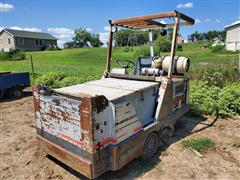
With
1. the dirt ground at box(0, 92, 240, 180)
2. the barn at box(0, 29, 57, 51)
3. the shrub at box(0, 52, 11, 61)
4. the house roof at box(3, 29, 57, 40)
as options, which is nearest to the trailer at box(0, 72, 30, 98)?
the dirt ground at box(0, 92, 240, 180)

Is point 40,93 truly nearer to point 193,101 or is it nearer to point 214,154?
point 214,154

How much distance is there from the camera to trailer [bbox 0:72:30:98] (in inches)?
316

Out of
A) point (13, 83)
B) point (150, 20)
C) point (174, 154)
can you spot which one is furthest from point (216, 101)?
point (13, 83)

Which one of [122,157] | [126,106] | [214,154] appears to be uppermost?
[126,106]

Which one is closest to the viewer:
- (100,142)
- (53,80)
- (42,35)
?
(100,142)

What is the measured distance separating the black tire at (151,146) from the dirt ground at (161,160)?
0.34 ft

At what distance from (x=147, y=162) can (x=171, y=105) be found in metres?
1.17

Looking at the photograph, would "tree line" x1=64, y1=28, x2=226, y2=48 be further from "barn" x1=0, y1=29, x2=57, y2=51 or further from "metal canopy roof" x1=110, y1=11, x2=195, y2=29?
"barn" x1=0, y1=29, x2=57, y2=51

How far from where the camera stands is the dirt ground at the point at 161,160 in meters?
3.25

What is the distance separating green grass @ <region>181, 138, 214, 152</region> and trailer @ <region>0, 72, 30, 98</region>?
6931 millimetres

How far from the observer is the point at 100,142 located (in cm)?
269

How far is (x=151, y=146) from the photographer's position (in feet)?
12.1

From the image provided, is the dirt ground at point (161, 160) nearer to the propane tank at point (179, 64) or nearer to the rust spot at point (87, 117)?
the rust spot at point (87, 117)

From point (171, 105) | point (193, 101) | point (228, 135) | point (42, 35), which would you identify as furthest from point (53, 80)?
point (42, 35)
